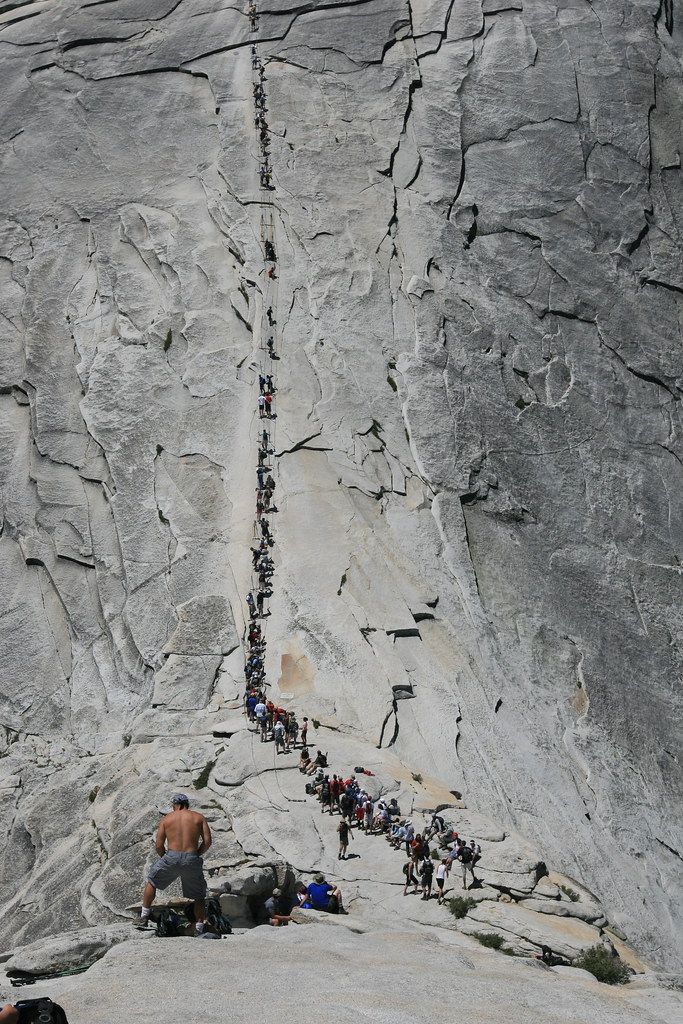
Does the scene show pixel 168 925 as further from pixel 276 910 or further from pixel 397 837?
pixel 397 837

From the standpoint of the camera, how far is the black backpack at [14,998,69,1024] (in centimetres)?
935

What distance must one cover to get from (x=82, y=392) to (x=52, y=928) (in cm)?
2504

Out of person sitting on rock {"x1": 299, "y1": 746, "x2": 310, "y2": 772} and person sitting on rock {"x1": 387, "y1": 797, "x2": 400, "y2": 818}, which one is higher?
person sitting on rock {"x1": 299, "y1": 746, "x2": 310, "y2": 772}

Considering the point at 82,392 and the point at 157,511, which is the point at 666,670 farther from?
the point at 82,392

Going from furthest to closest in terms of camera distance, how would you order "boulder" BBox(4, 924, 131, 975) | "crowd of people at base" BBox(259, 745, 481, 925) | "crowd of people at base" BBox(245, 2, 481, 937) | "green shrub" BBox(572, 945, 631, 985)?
"crowd of people at base" BBox(245, 2, 481, 937)
"crowd of people at base" BBox(259, 745, 481, 925)
"green shrub" BBox(572, 945, 631, 985)
"boulder" BBox(4, 924, 131, 975)

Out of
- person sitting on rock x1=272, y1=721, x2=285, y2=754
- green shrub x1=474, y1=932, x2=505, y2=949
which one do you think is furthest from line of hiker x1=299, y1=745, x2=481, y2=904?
green shrub x1=474, y1=932, x2=505, y2=949

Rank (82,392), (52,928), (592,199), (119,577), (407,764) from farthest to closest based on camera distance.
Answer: (592,199) → (82,392) → (119,577) → (407,764) → (52,928)

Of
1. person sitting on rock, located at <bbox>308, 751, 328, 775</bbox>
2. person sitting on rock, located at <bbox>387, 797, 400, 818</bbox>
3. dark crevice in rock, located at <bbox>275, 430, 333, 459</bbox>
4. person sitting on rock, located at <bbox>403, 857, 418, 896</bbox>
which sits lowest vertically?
person sitting on rock, located at <bbox>403, 857, 418, 896</bbox>

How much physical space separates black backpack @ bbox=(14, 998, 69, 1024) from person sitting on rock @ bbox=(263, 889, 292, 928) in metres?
7.90

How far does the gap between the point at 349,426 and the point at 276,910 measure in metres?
26.6

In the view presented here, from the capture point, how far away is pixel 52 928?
2566 cm

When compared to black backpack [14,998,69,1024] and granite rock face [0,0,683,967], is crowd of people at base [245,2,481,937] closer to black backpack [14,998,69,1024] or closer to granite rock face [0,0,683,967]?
granite rock face [0,0,683,967]

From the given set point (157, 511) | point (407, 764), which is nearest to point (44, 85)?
point (157, 511)

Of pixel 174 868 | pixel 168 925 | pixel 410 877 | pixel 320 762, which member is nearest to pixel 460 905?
pixel 410 877
